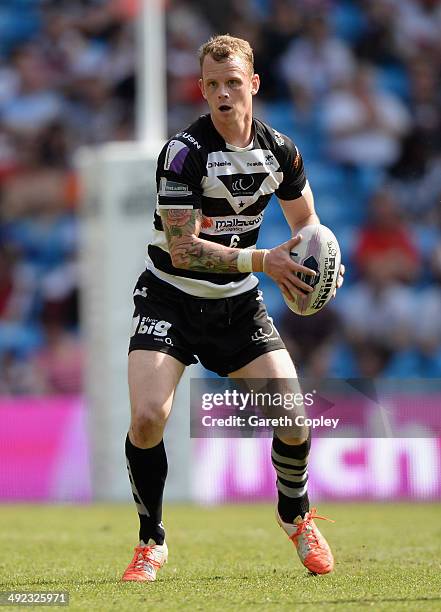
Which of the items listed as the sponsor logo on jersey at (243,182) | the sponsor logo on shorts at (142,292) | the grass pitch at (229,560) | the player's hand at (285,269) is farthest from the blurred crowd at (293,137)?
the player's hand at (285,269)

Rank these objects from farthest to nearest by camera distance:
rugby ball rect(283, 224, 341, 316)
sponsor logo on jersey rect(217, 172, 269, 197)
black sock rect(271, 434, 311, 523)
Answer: black sock rect(271, 434, 311, 523) < sponsor logo on jersey rect(217, 172, 269, 197) < rugby ball rect(283, 224, 341, 316)

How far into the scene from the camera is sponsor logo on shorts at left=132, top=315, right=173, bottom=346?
223 inches

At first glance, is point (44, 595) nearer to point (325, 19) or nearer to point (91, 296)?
point (91, 296)

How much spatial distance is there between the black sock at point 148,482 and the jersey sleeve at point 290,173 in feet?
4.29

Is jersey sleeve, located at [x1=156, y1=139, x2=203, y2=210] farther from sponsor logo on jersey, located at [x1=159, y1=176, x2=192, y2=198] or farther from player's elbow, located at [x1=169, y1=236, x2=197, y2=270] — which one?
player's elbow, located at [x1=169, y1=236, x2=197, y2=270]

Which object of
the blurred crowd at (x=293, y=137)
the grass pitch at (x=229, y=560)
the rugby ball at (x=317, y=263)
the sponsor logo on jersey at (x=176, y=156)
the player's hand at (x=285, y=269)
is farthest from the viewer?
the blurred crowd at (x=293, y=137)

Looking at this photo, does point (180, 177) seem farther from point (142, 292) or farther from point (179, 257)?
point (142, 292)

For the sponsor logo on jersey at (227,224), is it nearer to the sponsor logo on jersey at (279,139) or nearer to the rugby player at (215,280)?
the rugby player at (215,280)

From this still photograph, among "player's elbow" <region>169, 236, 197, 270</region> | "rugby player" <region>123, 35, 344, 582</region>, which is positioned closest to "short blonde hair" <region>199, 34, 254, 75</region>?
"rugby player" <region>123, 35, 344, 582</region>

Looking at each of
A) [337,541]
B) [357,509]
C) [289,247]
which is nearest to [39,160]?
[357,509]

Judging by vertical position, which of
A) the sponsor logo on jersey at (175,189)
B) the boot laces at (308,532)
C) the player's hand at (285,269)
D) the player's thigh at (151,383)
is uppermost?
the sponsor logo on jersey at (175,189)

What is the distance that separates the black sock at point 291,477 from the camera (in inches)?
229

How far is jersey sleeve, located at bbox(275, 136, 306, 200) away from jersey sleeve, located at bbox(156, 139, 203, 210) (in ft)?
1.47

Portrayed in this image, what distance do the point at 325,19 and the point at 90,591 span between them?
11919 mm
